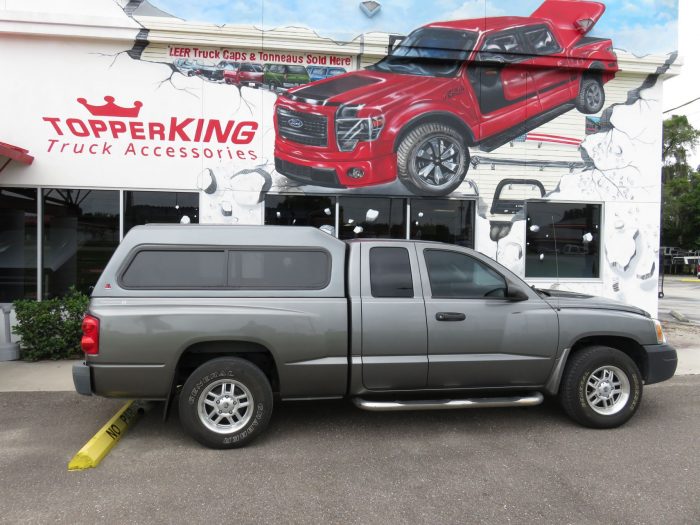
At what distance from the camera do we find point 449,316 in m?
4.21

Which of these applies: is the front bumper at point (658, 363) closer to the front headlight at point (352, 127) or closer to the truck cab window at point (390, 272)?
the truck cab window at point (390, 272)

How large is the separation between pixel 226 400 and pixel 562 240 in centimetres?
792

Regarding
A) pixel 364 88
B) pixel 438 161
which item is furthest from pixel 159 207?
pixel 438 161

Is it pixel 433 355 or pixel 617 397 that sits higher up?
pixel 433 355

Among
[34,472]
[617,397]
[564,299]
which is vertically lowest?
[34,472]

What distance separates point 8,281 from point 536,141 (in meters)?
10.2

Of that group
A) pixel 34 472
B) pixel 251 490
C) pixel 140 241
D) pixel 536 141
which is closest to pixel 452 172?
pixel 536 141

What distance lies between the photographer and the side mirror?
429cm

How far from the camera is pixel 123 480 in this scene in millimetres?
3459

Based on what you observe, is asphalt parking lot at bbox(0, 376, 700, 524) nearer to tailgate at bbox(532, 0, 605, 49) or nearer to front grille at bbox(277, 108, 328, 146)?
front grille at bbox(277, 108, 328, 146)

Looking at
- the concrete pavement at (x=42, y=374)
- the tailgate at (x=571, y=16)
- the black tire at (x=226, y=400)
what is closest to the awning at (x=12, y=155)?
the concrete pavement at (x=42, y=374)

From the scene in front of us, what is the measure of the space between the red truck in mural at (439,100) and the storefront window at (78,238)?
10.4 ft

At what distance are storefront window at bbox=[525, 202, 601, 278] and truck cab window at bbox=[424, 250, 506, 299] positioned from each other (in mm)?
5316

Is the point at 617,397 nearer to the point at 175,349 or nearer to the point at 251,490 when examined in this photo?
the point at 251,490
